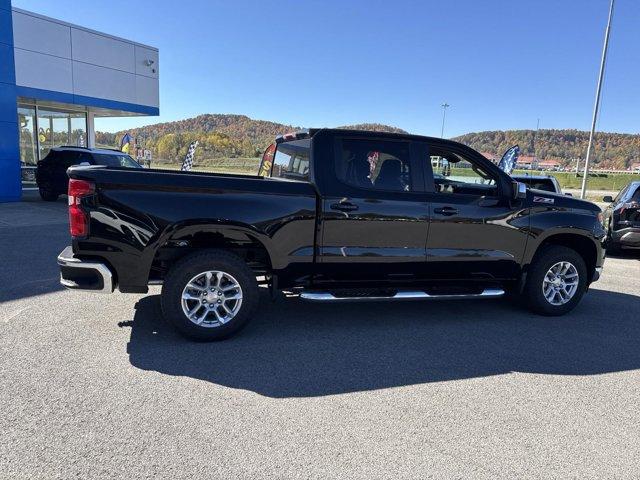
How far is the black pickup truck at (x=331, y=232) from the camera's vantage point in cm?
424

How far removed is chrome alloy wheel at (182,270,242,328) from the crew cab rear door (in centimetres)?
91

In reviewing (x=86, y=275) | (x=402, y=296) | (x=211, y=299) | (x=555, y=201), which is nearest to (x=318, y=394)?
(x=211, y=299)

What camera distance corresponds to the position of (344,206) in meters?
4.74

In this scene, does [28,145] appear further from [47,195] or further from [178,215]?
[178,215]

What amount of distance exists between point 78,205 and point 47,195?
1433cm

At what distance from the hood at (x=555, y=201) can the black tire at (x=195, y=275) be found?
10.9 ft

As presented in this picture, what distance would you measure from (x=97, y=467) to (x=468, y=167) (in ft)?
15.0

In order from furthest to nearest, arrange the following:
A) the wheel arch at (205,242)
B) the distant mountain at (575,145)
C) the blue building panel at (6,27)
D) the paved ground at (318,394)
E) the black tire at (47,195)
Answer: the distant mountain at (575,145) → the black tire at (47,195) → the blue building panel at (6,27) → the wheel arch at (205,242) → the paved ground at (318,394)

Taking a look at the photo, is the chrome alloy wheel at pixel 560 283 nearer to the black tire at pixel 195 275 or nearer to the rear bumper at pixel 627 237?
the black tire at pixel 195 275


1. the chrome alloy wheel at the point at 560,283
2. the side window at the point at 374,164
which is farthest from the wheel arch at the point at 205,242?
the chrome alloy wheel at the point at 560,283

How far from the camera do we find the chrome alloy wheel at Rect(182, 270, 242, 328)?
14.6 ft

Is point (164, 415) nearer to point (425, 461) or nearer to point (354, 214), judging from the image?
point (425, 461)

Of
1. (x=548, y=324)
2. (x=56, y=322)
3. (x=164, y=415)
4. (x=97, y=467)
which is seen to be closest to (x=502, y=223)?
(x=548, y=324)

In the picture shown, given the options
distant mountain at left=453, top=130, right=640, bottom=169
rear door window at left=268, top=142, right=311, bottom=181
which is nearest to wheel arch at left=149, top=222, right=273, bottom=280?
rear door window at left=268, top=142, right=311, bottom=181
